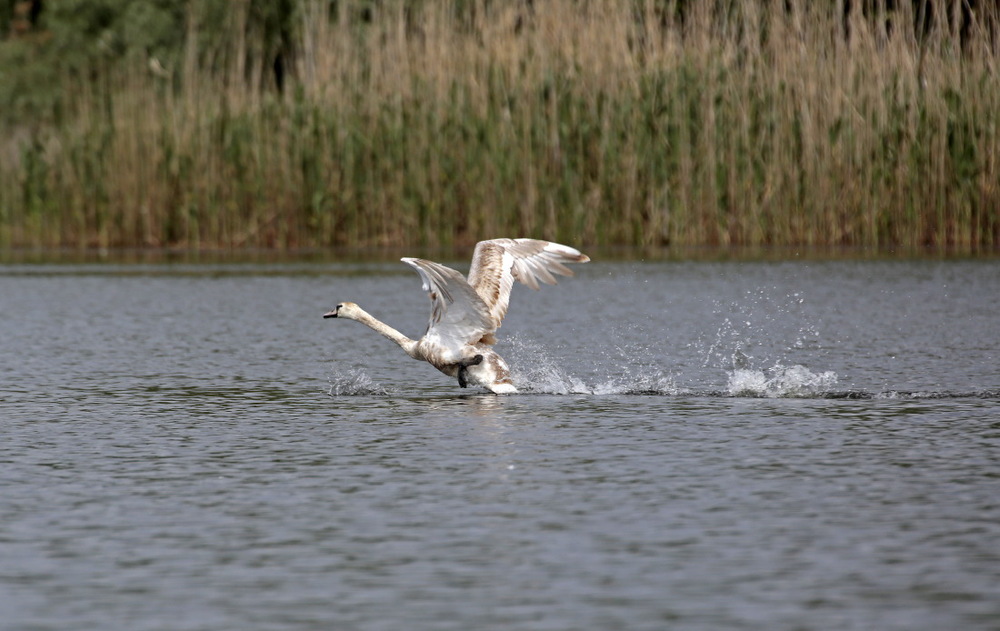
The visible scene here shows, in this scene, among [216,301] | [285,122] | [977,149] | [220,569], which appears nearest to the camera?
[220,569]

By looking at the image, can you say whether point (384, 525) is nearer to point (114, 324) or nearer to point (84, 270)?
point (114, 324)

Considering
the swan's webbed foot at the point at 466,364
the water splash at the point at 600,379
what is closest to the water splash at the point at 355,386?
the swan's webbed foot at the point at 466,364

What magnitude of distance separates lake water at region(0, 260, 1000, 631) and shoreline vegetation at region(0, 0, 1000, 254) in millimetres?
6451

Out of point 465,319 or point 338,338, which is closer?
point 465,319

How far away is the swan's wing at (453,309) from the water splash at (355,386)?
2.39 feet

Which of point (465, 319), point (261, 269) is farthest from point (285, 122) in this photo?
point (465, 319)

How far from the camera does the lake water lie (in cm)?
555

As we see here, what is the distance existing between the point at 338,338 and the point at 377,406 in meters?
4.99

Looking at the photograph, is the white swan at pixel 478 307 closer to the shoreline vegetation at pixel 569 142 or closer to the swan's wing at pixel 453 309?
the swan's wing at pixel 453 309

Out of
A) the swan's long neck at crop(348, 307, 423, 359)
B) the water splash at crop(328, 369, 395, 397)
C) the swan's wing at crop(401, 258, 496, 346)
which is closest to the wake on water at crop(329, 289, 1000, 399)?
the water splash at crop(328, 369, 395, 397)

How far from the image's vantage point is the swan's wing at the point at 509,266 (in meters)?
11.4

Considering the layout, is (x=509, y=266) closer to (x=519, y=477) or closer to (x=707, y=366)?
(x=707, y=366)

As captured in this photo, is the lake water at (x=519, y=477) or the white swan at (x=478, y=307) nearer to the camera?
the lake water at (x=519, y=477)

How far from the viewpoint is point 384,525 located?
679 cm
